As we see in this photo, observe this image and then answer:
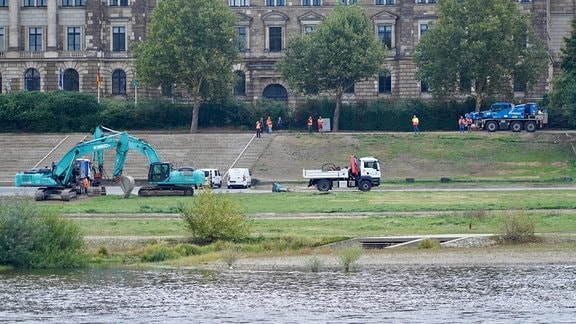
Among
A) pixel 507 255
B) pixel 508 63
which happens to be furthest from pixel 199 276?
pixel 508 63

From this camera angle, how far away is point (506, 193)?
8969 centimetres

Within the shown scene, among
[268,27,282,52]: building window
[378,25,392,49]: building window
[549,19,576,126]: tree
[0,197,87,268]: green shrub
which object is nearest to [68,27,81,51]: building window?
[268,27,282,52]: building window

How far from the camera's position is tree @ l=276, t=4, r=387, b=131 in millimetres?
128250

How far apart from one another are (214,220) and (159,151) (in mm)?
52215

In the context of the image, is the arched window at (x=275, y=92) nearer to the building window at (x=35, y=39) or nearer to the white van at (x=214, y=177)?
the building window at (x=35, y=39)

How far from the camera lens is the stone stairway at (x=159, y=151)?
112500 millimetres

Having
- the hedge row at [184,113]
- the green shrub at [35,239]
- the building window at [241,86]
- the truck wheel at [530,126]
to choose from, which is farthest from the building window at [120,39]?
the green shrub at [35,239]

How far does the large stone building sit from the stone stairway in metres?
15.7

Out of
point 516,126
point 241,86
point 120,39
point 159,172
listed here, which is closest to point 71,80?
point 120,39

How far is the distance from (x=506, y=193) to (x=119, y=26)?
5924cm

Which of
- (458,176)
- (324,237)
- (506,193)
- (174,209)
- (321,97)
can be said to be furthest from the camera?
(321,97)

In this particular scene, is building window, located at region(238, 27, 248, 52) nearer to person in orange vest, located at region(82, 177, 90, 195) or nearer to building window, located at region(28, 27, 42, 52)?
building window, located at region(28, 27, 42, 52)

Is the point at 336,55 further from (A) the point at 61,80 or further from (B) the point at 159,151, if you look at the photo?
(A) the point at 61,80

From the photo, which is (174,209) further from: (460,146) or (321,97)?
(321,97)
